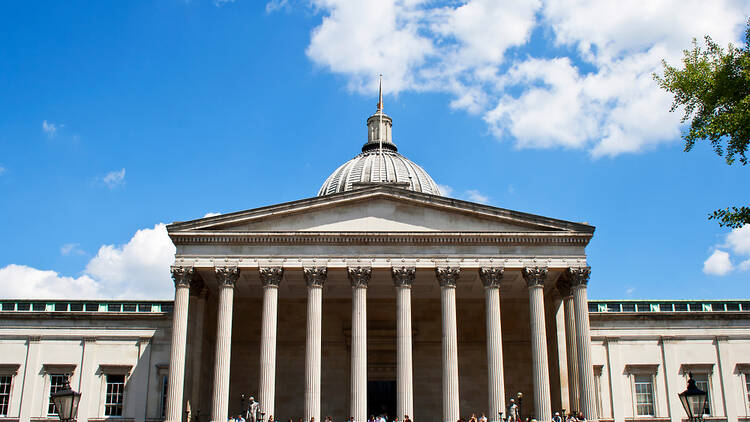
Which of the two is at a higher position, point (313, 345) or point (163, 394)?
point (313, 345)

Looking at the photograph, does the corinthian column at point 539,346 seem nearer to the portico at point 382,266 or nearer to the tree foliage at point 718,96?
the portico at point 382,266

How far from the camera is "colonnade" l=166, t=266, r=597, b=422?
35.9 metres

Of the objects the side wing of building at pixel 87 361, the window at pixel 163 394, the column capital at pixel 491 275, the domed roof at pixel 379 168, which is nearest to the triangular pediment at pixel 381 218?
the column capital at pixel 491 275

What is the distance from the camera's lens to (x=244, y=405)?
142ft

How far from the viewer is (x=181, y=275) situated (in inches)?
1479

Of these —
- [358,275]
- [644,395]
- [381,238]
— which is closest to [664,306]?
[644,395]

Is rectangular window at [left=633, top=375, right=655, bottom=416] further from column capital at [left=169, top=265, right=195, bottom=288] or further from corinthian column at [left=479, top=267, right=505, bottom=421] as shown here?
column capital at [left=169, top=265, right=195, bottom=288]

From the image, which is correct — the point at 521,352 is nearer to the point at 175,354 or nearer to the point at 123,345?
the point at 175,354

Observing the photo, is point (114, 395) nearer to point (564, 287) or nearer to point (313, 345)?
point (313, 345)

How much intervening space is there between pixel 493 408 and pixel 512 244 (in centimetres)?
822

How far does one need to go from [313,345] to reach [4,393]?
64.0ft

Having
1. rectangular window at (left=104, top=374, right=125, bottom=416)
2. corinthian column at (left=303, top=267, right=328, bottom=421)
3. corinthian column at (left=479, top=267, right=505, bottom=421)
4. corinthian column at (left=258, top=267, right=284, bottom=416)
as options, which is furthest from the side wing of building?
corinthian column at (left=479, top=267, right=505, bottom=421)

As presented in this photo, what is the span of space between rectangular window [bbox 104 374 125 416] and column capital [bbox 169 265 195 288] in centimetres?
920

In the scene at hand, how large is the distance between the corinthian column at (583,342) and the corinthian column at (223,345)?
1715cm
